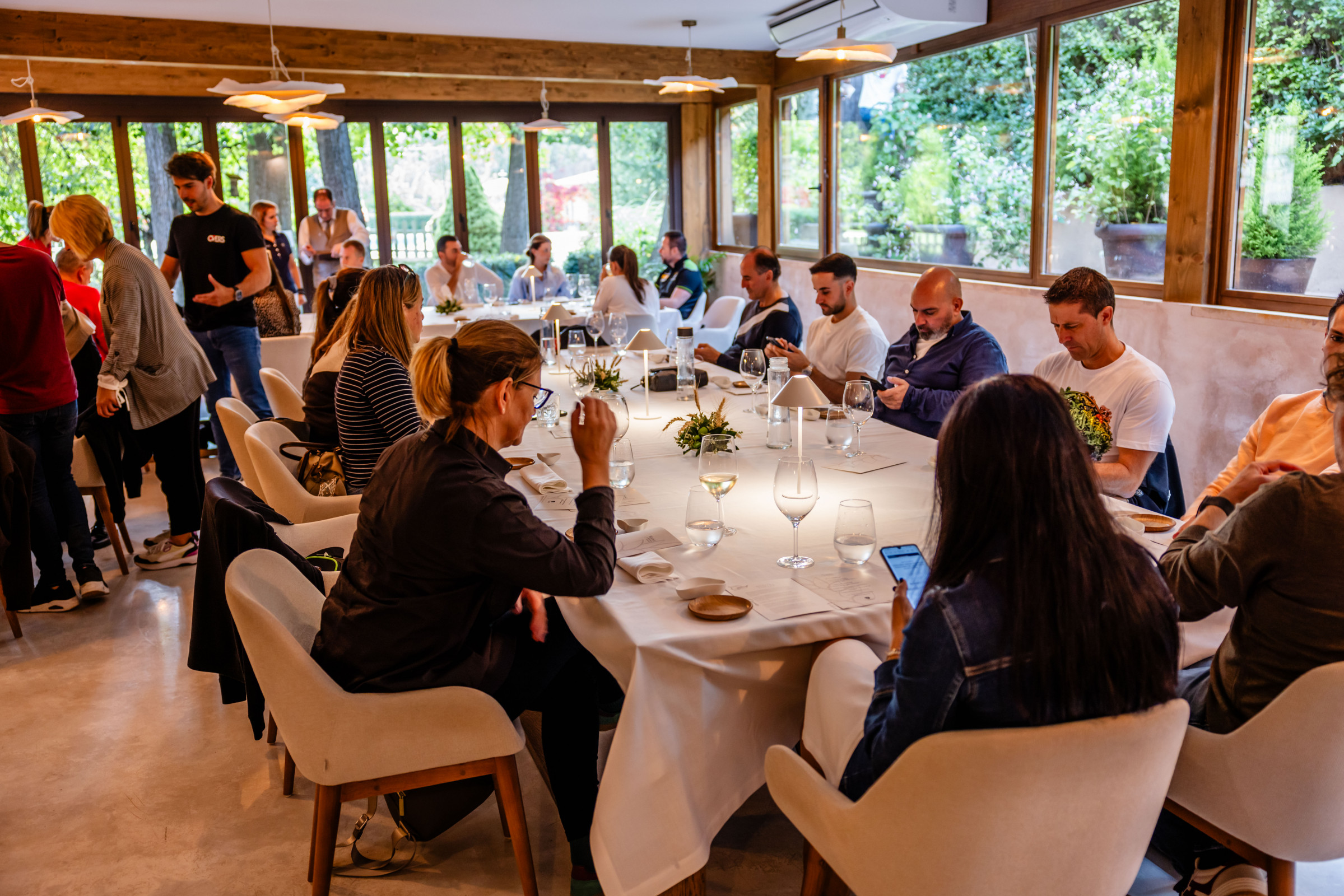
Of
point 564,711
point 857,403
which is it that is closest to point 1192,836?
point 564,711

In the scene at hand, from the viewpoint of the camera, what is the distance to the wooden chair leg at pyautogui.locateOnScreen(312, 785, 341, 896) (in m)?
1.98

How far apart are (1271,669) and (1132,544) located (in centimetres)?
46

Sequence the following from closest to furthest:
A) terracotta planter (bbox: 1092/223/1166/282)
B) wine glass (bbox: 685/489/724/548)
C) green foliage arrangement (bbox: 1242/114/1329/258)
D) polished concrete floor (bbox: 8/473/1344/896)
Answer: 1. wine glass (bbox: 685/489/724/548)
2. polished concrete floor (bbox: 8/473/1344/896)
3. green foliage arrangement (bbox: 1242/114/1329/258)
4. terracotta planter (bbox: 1092/223/1166/282)

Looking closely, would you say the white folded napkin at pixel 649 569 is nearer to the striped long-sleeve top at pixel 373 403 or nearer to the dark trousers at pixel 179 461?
the striped long-sleeve top at pixel 373 403

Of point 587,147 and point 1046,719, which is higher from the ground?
point 587,147

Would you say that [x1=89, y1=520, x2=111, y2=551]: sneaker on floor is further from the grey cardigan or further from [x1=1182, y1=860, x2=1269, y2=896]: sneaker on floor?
[x1=1182, y1=860, x2=1269, y2=896]: sneaker on floor

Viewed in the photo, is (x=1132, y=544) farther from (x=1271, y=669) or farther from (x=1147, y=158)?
(x=1147, y=158)

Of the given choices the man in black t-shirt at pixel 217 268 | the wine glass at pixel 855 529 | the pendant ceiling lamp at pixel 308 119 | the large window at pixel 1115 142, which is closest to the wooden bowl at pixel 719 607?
the wine glass at pixel 855 529

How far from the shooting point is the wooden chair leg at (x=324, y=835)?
6.49 ft

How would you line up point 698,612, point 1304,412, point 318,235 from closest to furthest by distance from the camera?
point 698,612 < point 1304,412 < point 318,235

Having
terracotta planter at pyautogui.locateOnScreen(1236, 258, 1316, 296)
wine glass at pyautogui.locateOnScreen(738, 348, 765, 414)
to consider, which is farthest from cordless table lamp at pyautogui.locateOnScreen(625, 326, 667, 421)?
terracotta planter at pyautogui.locateOnScreen(1236, 258, 1316, 296)

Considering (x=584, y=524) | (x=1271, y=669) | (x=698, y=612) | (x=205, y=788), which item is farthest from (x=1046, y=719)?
(x=205, y=788)

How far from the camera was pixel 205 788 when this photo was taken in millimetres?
2768

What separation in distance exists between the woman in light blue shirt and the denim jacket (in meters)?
7.04
